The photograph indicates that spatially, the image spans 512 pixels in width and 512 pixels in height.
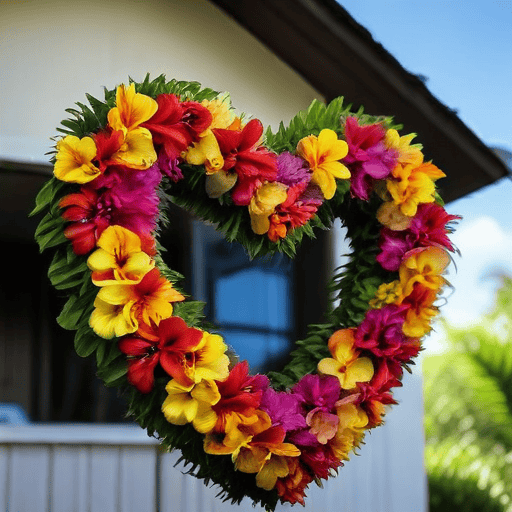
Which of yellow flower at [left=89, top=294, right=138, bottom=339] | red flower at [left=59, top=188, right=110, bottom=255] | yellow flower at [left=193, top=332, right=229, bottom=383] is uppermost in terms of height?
red flower at [left=59, top=188, right=110, bottom=255]

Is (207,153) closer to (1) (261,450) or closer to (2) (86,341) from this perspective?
(2) (86,341)

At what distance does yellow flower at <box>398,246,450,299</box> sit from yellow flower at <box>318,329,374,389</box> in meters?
0.25

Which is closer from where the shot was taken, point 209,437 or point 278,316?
point 209,437

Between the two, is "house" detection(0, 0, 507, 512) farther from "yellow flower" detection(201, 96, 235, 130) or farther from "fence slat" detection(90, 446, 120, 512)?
"yellow flower" detection(201, 96, 235, 130)

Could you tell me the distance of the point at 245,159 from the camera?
97.6 inches

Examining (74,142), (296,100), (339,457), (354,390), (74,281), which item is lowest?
(339,457)

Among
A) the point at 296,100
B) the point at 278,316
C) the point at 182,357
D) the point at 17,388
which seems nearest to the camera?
the point at 182,357

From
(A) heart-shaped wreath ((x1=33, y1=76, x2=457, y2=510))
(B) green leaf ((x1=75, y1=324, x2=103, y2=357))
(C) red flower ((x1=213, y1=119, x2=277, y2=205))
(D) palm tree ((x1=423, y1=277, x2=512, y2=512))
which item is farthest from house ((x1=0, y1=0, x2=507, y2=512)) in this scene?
(D) palm tree ((x1=423, y1=277, x2=512, y2=512))

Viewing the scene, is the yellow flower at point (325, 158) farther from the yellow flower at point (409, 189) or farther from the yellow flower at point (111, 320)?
the yellow flower at point (111, 320)

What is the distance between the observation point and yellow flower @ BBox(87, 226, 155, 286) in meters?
2.23

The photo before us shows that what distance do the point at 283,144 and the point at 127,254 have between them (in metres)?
0.70

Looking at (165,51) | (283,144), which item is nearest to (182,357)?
(283,144)

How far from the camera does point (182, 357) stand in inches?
89.0

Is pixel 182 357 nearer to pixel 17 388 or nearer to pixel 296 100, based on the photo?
pixel 296 100
